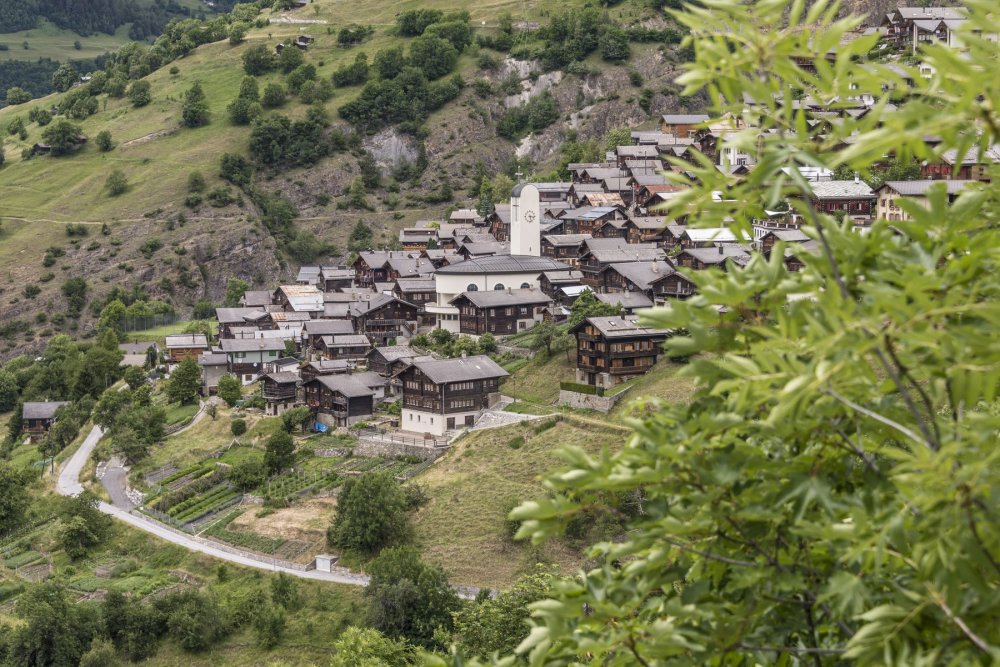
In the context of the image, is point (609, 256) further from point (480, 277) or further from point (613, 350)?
point (613, 350)

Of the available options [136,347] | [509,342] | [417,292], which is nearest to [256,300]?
[136,347]

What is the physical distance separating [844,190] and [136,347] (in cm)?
5172

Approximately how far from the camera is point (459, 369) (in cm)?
5022

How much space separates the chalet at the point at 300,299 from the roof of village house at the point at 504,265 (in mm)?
13151

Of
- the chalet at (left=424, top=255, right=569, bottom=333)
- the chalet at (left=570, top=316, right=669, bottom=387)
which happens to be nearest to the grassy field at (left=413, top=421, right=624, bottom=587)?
the chalet at (left=570, top=316, right=669, bottom=387)

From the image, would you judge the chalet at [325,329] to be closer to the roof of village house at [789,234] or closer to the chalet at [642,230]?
the chalet at [642,230]

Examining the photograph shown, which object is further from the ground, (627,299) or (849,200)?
(849,200)

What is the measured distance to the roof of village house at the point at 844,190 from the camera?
202 ft

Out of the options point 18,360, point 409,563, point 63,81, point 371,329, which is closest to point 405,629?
point 409,563

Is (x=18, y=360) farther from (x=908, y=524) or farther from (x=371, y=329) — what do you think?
(x=908, y=524)

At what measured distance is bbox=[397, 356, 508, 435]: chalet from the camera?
49.4 m

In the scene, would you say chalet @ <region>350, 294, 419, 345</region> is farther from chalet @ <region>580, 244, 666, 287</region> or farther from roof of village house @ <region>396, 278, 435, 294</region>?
chalet @ <region>580, 244, 666, 287</region>

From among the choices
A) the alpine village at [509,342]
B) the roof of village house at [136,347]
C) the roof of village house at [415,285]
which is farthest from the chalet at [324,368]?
the roof of village house at [136,347]

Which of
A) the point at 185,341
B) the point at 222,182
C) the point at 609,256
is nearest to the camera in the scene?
the point at 609,256
